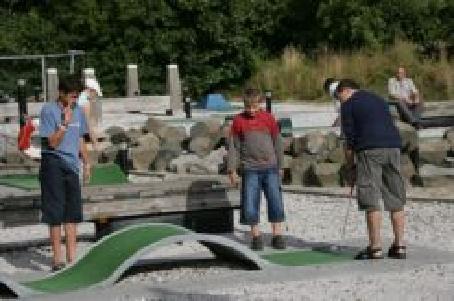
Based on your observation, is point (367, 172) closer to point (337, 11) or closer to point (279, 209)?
point (279, 209)

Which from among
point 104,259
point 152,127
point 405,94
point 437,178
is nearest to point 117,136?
point 152,127

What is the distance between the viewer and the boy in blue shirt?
31.7 feet

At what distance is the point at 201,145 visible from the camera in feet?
65.9

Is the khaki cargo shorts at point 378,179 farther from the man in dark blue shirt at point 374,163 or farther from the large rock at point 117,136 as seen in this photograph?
the large rock at point 117,136

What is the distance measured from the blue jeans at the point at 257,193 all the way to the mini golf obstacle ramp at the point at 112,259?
92 cm

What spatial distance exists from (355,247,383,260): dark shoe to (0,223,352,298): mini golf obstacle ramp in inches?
5.9

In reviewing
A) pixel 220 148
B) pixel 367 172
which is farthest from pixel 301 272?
pixel 220 148

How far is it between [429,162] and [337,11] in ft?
73.0

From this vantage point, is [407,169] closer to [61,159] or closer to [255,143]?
[255,143]

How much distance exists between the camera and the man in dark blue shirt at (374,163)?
976cm

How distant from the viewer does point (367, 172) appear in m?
9.76

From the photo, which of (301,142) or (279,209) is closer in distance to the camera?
(279,209)

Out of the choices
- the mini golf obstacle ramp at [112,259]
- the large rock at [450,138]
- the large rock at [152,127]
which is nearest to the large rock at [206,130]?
the large rock at [152,127]

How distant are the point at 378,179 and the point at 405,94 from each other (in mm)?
12077
